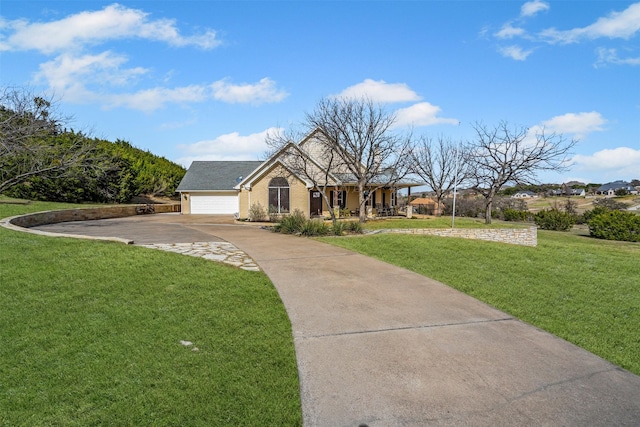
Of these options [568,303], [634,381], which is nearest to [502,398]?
[634,381]

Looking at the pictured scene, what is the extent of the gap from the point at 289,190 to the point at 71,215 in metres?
12.0

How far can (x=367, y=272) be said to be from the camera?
8.76m

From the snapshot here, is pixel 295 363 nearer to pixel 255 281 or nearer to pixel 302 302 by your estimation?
pixel 302 302

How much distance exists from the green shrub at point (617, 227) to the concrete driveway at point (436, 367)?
2424cm

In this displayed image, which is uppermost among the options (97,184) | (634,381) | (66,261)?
(97,184)

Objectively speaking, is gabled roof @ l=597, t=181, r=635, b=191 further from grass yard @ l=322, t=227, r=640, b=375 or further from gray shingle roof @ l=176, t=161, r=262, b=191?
grass yard @ l=322, t=227, r=640, b=375

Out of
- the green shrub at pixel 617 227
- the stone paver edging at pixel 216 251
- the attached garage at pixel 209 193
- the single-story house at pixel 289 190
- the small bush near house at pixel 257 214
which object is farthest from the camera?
the attached garage at pixel 209 193

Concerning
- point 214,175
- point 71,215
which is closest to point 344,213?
point 214,175

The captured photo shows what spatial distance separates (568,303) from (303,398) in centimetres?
555

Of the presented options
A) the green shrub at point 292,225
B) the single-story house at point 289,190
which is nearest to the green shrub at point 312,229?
the green shrub at point 292,225

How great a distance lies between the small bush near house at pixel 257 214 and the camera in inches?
932

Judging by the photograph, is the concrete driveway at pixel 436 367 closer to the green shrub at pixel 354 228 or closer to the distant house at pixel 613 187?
the green shrub at pixel 354 228

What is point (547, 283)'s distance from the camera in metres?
8.40

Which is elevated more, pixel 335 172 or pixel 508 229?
pixel 335 172
